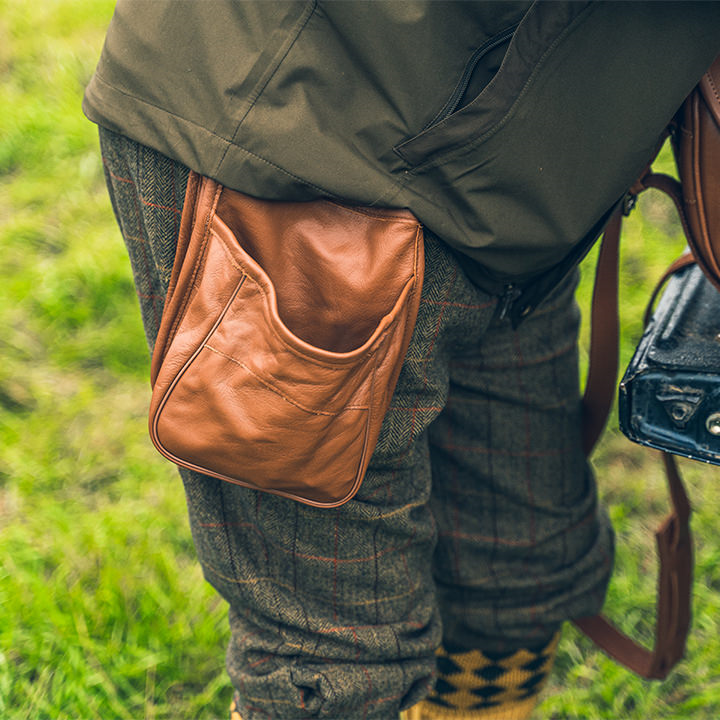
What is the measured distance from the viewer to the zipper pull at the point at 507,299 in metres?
0.91

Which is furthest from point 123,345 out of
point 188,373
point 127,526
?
point 188,373

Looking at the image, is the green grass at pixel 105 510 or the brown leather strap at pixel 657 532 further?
the green grass at pixel 105 510

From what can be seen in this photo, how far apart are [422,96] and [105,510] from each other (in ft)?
4.45

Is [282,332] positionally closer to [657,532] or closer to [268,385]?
[268,385]

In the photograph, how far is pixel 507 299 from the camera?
0.94 metres

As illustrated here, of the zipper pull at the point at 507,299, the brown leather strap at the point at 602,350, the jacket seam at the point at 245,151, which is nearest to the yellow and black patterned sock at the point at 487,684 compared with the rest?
the brown leather strap at the point at 602,350

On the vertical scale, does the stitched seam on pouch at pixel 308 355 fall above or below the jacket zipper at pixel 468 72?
below

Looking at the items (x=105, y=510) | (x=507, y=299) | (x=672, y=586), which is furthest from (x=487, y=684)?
(x=105, y=510)

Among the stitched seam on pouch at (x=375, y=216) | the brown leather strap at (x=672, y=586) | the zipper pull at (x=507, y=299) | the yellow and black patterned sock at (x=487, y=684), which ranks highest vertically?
the stitched seam on pouch at (x=375, y=216)

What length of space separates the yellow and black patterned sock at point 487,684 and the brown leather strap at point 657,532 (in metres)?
0.14

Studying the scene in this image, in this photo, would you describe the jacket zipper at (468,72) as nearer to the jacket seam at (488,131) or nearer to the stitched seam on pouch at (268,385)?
the jacket seam at (488,131)

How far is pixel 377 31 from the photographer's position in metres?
0.68

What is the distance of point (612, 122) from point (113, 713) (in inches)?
48.5

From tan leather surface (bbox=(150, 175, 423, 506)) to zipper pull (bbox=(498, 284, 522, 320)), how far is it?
18cm
